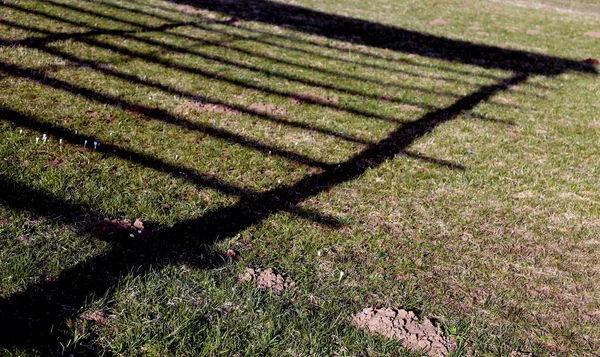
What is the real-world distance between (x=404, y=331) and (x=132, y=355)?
143 centimetres

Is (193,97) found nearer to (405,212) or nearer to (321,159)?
(321,159)

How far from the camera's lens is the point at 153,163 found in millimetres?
4406

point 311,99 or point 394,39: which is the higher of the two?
point 394,39

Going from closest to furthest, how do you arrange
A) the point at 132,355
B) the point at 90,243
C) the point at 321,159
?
the point at 132,355 → the point at 90,243 → the point at 321,159

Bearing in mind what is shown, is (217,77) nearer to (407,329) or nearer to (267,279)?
(267,279)

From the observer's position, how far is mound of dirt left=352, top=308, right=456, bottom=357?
290cm

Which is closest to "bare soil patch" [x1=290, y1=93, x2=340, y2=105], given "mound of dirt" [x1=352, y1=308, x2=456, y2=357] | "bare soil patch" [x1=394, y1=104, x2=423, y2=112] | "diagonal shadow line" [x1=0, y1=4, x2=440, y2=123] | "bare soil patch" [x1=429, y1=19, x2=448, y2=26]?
"diagonal shadow line" [x1=0, y1=4, x2=440, y2=123]

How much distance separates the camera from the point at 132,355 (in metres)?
2.59

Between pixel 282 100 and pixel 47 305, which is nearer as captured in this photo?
pixel 47 305

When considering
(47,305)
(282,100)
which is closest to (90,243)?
(47,305)

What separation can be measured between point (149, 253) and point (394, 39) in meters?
8.06

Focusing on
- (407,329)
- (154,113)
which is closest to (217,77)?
(154,113)

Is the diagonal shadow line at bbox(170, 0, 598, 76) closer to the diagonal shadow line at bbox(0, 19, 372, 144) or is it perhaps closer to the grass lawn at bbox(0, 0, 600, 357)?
the grass lawn at bbox(0, 0, 600, 357)

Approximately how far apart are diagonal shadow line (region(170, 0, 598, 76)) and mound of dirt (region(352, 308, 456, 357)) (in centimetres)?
713
